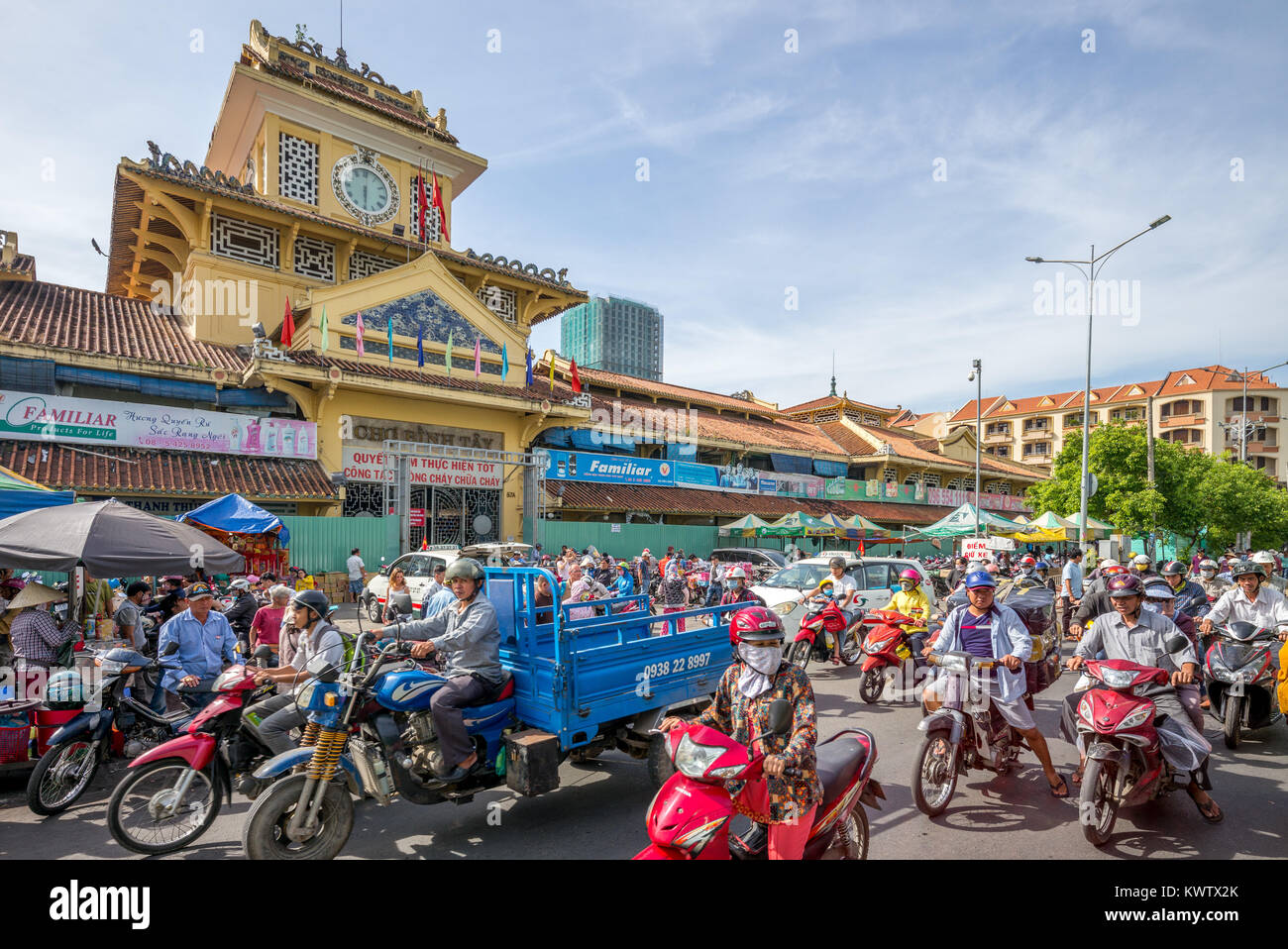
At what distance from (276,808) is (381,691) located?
2.63ft

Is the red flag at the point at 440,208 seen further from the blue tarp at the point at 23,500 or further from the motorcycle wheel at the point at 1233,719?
the motorcycle wheel at the point at 1233,719

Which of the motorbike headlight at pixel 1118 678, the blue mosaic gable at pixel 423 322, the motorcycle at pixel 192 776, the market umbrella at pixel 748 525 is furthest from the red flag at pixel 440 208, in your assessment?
the motorbike headlight at pixel 1118 678

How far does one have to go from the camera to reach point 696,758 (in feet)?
9.57

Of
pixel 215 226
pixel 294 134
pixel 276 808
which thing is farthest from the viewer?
pixel 294 134

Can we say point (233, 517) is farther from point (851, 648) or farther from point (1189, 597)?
point (1189, 597)

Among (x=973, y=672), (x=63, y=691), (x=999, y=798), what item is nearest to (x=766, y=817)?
(x=973, y=672)

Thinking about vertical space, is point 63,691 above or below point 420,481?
below

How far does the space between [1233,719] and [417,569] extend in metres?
12.3

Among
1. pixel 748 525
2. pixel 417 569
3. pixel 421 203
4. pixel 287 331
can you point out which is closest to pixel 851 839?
pixel 417 569

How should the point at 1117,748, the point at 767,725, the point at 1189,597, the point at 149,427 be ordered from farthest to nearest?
the point at 149,427, the point at 1189,597, the point at 1117,748, the point at 767,725

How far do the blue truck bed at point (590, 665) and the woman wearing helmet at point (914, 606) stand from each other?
3.71 metres

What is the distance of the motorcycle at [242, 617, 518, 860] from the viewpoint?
13.0 feet

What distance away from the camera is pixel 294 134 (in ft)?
63.9

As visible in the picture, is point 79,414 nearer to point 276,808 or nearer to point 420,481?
point 420,481
